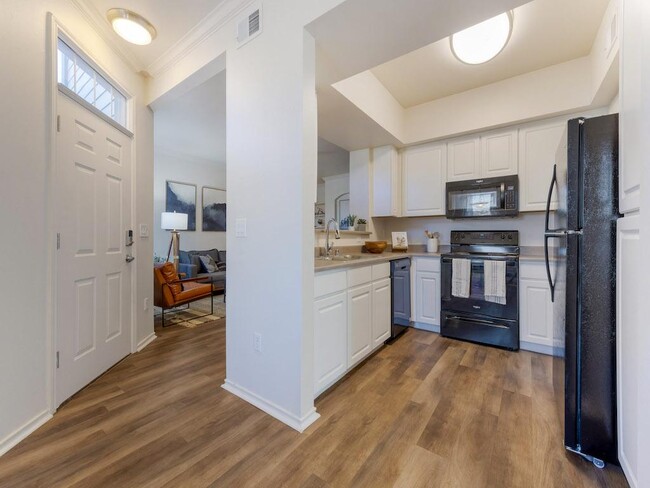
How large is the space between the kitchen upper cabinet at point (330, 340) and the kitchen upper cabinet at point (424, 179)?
1.95m

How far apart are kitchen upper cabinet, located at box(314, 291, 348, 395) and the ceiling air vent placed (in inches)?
69.2

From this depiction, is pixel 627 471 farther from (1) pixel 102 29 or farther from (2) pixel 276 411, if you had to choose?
(1) pixel 102 29

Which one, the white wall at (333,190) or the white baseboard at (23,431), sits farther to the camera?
the white wall at (333,190)

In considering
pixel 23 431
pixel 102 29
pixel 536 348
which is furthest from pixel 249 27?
pixel 536 348

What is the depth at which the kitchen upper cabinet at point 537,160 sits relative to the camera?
2.74 metres

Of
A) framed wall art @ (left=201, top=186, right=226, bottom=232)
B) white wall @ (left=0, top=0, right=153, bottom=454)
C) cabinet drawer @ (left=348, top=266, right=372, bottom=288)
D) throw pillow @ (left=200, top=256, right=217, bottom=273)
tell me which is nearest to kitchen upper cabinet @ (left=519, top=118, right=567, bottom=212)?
cabinet drawer @ (left=348, top=266, right=372, bottom=288)

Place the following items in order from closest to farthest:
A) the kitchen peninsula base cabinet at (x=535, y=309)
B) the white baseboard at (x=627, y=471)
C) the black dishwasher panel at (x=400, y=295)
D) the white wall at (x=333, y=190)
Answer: the white baseboard at (x=627, y=471) → the kitchen peninsula base cabinet at (x=535, y=309) → the black dishwasher panel at (x=400, y=295) → the white wall at (x=333, y=190)

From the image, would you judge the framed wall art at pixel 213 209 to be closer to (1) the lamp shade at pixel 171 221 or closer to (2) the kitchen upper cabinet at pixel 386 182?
(1) the lamp shade at pixel 171 221

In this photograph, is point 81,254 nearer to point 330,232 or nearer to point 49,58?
point 49,58

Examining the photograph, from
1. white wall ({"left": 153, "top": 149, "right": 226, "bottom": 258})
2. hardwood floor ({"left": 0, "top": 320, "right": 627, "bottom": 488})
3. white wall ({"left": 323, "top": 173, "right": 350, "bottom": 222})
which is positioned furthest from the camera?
white wall ({"left": 323, "top": 173, "right": 350, "bottom": 222})

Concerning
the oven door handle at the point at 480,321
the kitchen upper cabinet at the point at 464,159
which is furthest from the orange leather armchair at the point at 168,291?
the kitchen upper cabinet at the point at 464,159

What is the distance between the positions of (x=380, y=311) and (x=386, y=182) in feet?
5.64

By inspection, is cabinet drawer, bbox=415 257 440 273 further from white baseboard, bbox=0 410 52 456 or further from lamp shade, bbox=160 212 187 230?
lamp shade, bbox=160 212 187 230

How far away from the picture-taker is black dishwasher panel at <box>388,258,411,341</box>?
2.80m
